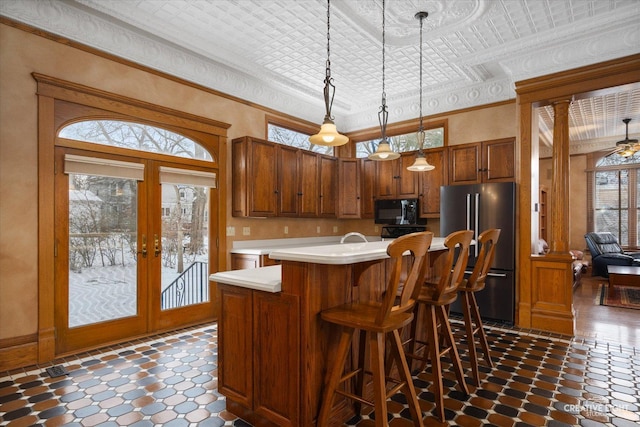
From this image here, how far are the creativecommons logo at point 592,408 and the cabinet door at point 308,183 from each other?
3.70 meters

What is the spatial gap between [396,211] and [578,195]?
5792mm

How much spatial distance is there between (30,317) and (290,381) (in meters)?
2.57

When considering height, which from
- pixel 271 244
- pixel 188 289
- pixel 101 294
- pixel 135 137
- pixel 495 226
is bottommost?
pixel 188 289

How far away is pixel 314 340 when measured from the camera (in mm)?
1918

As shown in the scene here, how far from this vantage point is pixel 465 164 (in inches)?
191

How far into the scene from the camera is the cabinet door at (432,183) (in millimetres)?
5066

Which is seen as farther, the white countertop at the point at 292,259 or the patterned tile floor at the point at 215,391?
the patterned tile floor at the point at 215,391

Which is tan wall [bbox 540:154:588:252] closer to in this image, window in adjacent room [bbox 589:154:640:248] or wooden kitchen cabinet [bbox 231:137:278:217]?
window in adjacent room [bbox 589:154:640:248]

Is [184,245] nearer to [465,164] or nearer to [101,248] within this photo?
[101,248]

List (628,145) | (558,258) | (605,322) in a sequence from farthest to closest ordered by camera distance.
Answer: (628,145) < (605,322) < (558,258)

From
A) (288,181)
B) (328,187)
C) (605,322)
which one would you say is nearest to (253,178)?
(288,181)

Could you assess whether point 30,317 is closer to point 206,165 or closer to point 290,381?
point 206,165

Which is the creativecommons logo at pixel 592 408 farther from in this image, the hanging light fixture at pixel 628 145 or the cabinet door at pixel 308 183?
the hanging light fixture at pixel 628 145

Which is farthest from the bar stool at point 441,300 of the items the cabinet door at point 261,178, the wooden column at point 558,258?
the cabinet door at point 261,178
